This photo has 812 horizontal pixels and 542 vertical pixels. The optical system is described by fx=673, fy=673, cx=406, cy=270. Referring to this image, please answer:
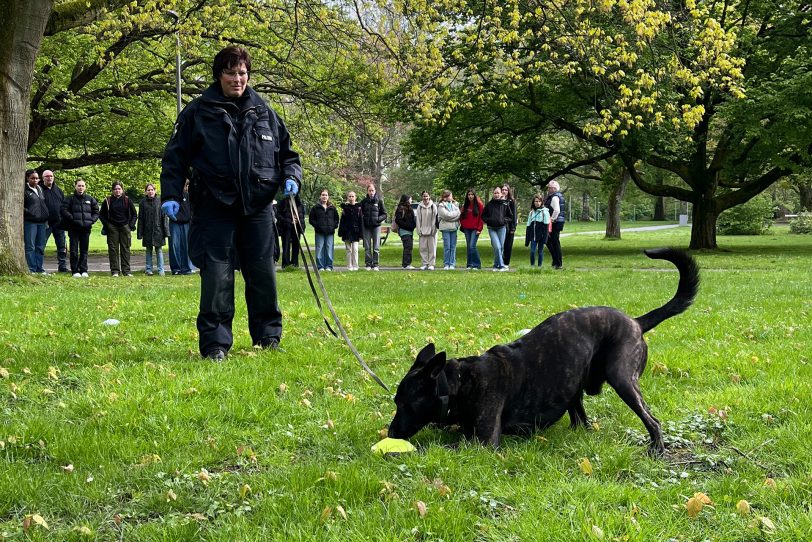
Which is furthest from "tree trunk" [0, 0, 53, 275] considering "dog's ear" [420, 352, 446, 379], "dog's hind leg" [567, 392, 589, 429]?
"dog's hind leg" [567, 392, 589, 429]

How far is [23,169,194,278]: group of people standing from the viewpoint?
15508mm

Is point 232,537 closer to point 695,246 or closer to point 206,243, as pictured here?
point 206,243

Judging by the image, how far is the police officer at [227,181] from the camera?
5523 millimetres

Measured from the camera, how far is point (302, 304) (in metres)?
9.52

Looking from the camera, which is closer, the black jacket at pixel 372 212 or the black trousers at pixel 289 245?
the black trousers at pixel 289 245

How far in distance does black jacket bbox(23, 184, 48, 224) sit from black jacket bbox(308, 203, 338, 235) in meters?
6.16

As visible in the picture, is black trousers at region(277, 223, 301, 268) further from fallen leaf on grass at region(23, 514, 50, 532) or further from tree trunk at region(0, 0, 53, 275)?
fallen leaf on grass at region(23, 514, 50, 532)

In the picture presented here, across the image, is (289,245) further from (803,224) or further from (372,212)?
(803,224)

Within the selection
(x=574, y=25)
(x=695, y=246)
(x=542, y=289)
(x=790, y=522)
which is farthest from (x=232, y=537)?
(x=695, y=246)

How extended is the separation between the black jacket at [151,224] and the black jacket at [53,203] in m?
1.77

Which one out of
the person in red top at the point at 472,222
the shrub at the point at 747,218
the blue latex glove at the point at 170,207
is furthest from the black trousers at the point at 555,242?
the shrub at the point at 747,218

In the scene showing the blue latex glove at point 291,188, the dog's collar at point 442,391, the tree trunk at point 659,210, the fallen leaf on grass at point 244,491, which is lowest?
the fallen leaf on grass at point 244,491

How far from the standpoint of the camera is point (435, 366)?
3.52 m

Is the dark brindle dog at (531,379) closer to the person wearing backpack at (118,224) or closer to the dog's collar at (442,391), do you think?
the dog's collar at (442,391)
